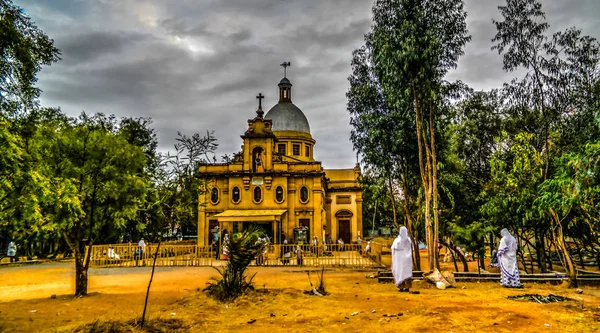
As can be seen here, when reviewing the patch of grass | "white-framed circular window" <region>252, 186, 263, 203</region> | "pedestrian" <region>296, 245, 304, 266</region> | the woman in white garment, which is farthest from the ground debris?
"white-framed circular window" <region>252, 186, 263, 203</region>

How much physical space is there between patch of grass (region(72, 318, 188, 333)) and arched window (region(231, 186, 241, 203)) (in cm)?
2362

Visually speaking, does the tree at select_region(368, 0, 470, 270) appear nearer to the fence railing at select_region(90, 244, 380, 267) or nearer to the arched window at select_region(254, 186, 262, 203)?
the fence railing at select_region(90, 244, 380, 267)

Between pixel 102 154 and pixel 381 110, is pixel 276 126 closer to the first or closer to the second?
pixel 381 110

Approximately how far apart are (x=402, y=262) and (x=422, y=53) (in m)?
7.23

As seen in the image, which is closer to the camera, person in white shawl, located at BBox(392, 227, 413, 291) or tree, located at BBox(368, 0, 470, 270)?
person in white shawl, located at BBox(392, 227, 413, 291)

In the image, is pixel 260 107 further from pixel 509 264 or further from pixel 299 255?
pixel 509 264

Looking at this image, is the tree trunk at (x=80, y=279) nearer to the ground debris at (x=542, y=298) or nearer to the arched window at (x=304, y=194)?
the ground debris at (x=542, y=298)

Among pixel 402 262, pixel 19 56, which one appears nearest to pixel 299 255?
pixel 402 262

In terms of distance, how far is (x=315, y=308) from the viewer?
9.74m

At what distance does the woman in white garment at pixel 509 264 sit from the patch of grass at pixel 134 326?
10.2 m

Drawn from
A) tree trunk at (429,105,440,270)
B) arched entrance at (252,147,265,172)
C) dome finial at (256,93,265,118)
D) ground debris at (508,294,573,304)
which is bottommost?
ground debris at (508,294,573,304)

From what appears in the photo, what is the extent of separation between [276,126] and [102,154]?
97.0 feet

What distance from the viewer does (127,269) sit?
19.9m

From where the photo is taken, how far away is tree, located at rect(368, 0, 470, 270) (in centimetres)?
1434
